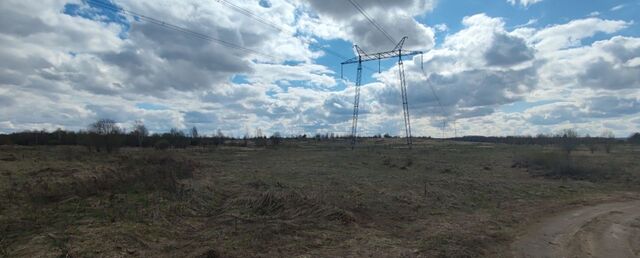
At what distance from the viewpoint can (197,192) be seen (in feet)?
57.2

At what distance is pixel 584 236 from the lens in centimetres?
1237

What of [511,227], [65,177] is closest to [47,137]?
[65,177]

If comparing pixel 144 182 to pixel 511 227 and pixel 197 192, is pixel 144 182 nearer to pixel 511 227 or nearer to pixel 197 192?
pixel 197 192

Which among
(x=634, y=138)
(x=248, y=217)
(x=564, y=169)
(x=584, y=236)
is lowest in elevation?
(x=584, y=236)

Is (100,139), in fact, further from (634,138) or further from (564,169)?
(634,138)

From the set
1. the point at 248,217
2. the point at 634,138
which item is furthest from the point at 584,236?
the point at 634,138

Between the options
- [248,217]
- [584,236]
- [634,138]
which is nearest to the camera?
[584,236]

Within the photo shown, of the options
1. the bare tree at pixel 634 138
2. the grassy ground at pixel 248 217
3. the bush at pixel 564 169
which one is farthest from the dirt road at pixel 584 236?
the bare tree at pixel 634 138

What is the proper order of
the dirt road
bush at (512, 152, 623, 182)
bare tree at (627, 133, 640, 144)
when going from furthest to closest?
1. bare tree at (627, 133, 640, 144)
2. bush at (512, 152, 623, 182)
3. the dirt road

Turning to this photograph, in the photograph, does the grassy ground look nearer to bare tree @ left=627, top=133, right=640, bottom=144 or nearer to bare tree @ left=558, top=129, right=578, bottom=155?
bare tree @ left=558, top=129, right=578, bottom=155

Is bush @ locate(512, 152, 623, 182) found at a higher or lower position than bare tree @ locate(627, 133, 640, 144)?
lower

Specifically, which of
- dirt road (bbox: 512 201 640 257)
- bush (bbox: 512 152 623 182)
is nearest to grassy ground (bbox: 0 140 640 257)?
dirt road (bbox: 512 201 640 257)

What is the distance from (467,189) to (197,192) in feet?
46.1

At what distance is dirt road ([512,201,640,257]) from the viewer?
34.9ft
